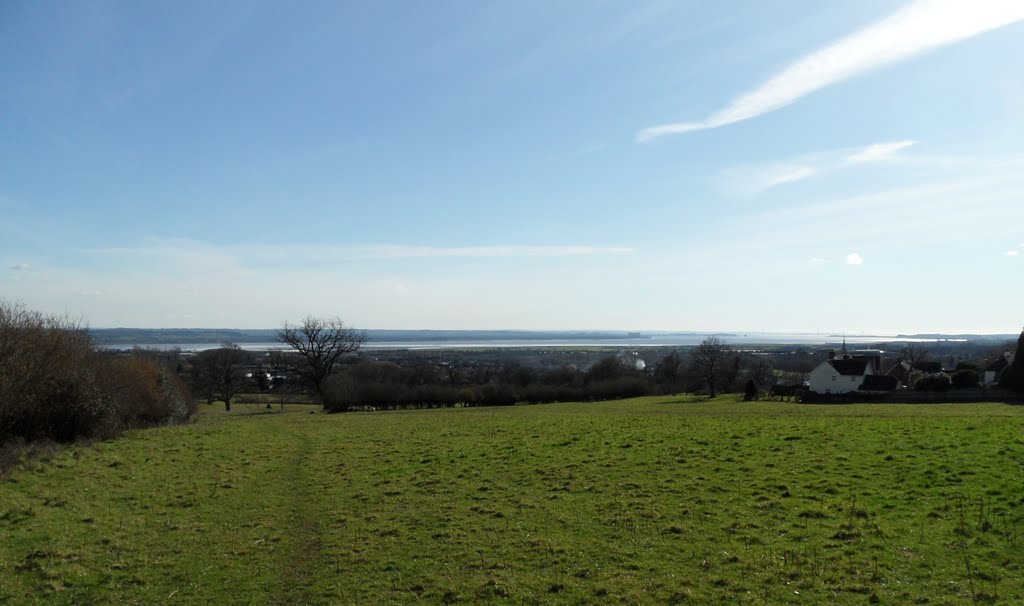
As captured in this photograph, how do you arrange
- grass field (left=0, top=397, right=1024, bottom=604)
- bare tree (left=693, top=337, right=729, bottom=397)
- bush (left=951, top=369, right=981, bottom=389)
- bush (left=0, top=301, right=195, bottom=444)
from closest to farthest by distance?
grass field (left=0, top=397, right=1024, bottom=604) < bush (left=0, top=301, right=195, bottom=444) < bush (left=951, top=369, right=981, bottom=389) < bare tree (left=693, top=337, right=729, bottom=397)

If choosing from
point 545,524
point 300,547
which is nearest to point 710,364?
point 545,524

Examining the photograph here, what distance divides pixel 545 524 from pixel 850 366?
71471 mm

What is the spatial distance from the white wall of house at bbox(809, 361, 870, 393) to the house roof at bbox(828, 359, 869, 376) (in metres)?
0.42

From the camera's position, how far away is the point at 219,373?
76.7m

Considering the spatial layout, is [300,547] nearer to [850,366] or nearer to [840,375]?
[840,375]

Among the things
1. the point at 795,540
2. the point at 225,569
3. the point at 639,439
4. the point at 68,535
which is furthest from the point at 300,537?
the point at 639,439

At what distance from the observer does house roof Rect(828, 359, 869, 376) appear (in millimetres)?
73206

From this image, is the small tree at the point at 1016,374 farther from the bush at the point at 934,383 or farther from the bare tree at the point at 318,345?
the bare tree at the point at 318,345

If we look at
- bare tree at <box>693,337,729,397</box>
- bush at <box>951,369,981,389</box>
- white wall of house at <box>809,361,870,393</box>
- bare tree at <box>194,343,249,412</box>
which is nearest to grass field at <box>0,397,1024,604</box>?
bush at <box>951,369,981,389</box>

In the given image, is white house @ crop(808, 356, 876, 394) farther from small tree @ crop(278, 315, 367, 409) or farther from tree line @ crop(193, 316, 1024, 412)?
small tree @ crop(278, 315, 367, 409)

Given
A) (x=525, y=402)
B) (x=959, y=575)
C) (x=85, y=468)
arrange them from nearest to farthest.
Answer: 1. (x=959, y=575)
2. (x=85, y=468)
3. (x=525, y=402)

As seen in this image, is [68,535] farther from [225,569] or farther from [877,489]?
[877,489]

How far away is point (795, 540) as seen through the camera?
11.3 m

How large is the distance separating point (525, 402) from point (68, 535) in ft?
200
